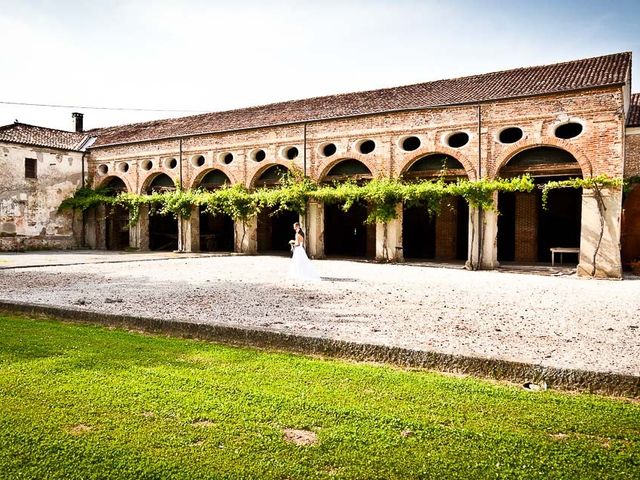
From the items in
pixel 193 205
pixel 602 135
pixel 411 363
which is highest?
pixel 602 135

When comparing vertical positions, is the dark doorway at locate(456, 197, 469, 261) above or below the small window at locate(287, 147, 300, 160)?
below

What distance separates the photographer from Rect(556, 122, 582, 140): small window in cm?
1582

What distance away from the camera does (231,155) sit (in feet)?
75.3

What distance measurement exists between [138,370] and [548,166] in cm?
1547

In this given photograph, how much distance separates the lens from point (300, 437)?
308cm

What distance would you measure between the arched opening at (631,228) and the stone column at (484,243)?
4.43 meters

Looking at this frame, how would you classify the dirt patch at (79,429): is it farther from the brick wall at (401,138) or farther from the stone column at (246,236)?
the stone column at (246,236)

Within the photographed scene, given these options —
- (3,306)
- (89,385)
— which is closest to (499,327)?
(89,385)

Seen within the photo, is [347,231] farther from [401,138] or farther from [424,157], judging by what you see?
[401,138]

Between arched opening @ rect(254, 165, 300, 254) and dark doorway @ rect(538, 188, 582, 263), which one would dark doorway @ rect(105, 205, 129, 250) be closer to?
arched opening @ rect(254, 165, 300, 254)

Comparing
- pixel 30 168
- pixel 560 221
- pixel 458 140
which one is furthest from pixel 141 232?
pixel 560 221

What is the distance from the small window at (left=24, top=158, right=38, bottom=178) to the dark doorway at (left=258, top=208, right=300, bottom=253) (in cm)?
1195

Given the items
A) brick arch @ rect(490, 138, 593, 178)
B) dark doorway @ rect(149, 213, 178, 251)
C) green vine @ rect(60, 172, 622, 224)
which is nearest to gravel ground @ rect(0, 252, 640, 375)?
green vine @ rect(60, 172, 622, 224)

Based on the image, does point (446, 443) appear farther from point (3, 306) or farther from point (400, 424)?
point (3, 306)
